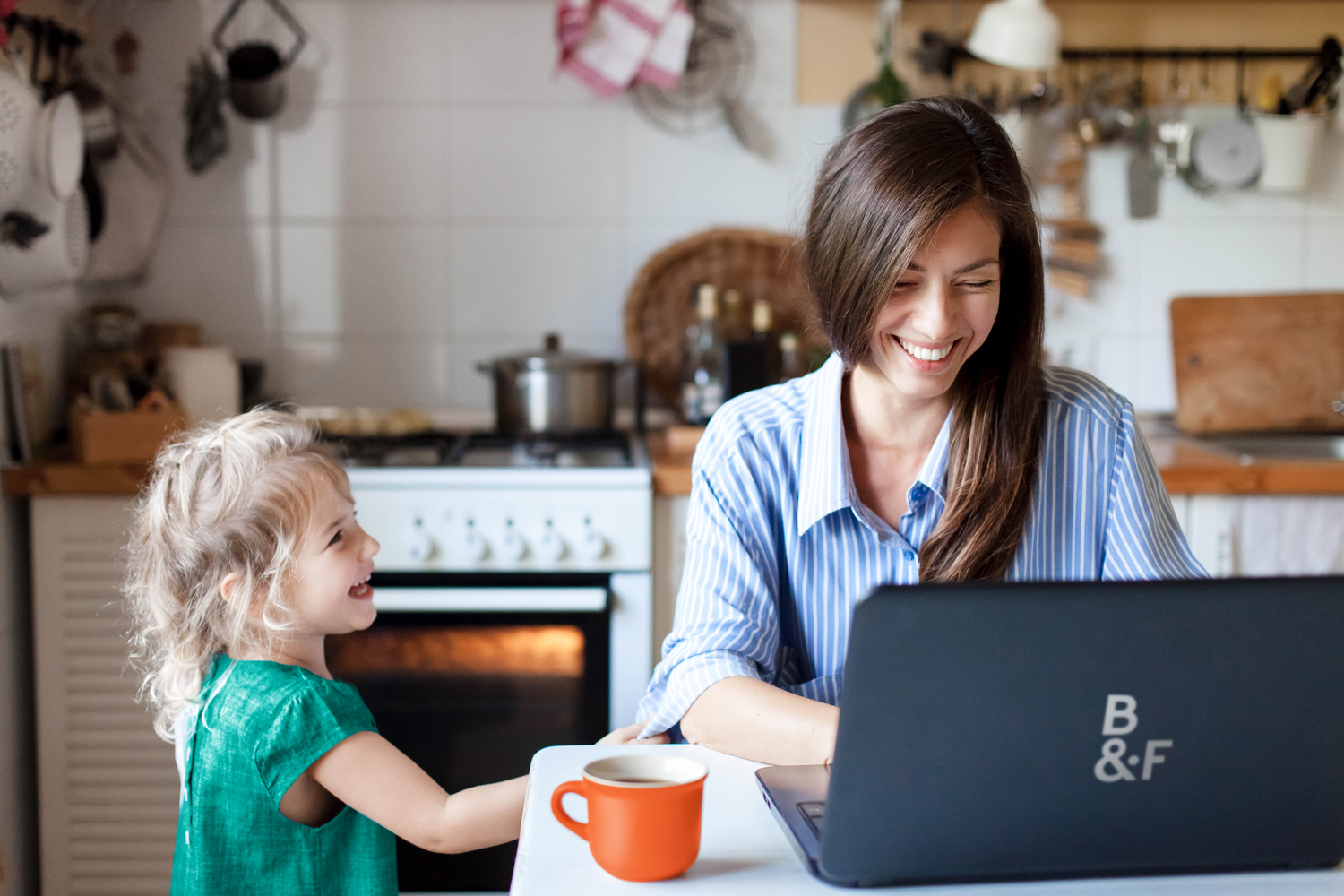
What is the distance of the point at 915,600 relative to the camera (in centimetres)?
60

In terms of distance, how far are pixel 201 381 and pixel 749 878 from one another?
1.77 m

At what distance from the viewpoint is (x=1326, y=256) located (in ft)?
8.19

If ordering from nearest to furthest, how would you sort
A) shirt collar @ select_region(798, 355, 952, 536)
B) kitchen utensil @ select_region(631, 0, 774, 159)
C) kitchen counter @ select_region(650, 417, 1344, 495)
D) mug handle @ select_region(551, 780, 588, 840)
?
1. mug handle @ select_region(551, 780, 588, 840)
2. shirt collar @ select_region(798, 355, 952, 536)
3. kitchen counter @ select_region(650, 417, 1344, 495)
4. kitchen utensil @ select_region(631, 0, 774, 159)

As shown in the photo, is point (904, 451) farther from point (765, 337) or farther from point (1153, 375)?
point (1153, 375)

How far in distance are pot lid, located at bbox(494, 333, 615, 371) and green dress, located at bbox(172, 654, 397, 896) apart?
1183 millimetres

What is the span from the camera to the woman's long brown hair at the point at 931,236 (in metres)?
1.00

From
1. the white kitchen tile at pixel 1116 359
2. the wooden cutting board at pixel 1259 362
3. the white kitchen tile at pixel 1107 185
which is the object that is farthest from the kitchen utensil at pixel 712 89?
the wooden cutting board at pixel 1259 362

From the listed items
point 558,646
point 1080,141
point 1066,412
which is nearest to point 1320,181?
point 1080,141

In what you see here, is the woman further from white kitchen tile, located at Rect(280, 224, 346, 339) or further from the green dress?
white kitchen tile, located at Rect(280, 224, 346, 339)

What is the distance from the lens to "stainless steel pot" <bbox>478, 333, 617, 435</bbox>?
7.11ft

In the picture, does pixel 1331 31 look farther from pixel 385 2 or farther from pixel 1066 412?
pixel 385 2

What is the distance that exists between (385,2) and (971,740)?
85.8 inches

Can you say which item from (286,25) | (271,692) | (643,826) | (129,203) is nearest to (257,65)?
(286,25)

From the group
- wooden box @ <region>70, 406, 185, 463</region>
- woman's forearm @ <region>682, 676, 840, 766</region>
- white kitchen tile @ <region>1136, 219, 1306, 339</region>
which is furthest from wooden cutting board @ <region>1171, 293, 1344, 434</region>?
wooden box @ <region>70, 406, 185, 463</region>
